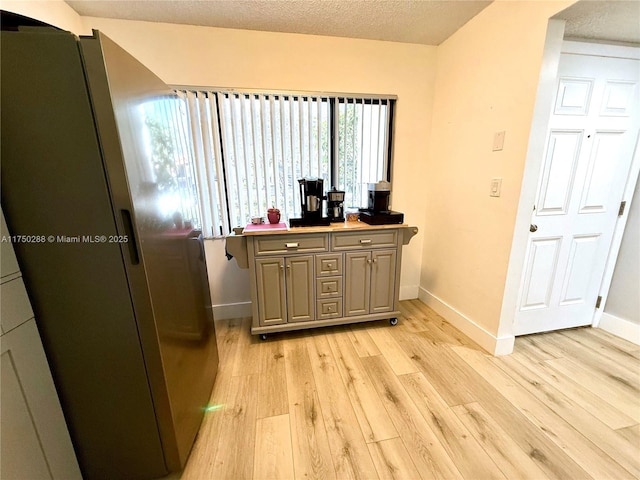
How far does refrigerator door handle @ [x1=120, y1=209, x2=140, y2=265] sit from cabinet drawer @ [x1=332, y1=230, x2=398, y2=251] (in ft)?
4.51

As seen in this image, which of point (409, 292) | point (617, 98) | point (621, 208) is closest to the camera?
point (617, 98)

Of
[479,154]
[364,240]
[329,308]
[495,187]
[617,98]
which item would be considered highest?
[617,98]

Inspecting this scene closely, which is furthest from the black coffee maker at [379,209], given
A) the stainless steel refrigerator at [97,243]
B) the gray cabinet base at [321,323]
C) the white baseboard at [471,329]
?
the stainless steel refrigerator at [97,243]

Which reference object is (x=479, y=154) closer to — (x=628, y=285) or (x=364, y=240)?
(x=364, y=240)

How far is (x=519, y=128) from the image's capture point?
169cm

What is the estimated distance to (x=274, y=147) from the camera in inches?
90.0

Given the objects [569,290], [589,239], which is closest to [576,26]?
[589,239]

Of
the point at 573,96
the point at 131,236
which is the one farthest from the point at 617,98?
the point at 131,236

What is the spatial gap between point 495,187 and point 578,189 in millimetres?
653

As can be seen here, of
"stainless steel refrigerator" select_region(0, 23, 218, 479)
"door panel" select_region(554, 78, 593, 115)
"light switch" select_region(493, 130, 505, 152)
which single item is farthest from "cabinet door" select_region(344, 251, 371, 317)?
"door panel" select_region(554, 78, 593, 115)

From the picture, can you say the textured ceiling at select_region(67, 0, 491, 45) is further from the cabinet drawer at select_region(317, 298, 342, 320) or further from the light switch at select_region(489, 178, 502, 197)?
the cabinet drawer at select_region(317, 298, 342, 320)

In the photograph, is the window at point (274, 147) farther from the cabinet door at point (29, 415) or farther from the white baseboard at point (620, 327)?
the white baseboard at point (620, 327)

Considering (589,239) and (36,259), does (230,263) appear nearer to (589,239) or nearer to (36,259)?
(36,259)

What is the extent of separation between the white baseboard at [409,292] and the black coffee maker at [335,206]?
46.7 inches
